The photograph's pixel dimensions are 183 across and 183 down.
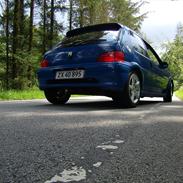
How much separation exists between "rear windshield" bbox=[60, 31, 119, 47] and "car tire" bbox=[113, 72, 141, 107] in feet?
2.53

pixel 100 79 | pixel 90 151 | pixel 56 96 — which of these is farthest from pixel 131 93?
pixel 90 151

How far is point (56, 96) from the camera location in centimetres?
829

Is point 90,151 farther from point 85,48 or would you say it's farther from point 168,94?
point 168,94

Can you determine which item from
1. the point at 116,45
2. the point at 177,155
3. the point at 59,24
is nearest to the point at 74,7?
the point at 59,24

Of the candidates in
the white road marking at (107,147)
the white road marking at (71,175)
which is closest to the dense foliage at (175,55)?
the white road marking at (107,147)

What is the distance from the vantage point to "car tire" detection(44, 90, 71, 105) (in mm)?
8039

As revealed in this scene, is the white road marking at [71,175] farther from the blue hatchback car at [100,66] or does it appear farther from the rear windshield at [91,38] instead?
the rear windshield at [91,38]

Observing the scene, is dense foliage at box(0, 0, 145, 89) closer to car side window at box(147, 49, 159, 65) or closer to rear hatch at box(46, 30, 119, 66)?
car side window at box(147, 49, 159, 65)

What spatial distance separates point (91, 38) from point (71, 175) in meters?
5.31

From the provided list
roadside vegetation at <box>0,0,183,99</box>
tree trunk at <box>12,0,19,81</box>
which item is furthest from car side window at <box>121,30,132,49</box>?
tree trunk at <box>12,0,19,81</box>

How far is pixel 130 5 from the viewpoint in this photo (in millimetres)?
39344

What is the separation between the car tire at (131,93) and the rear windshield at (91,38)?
772mm

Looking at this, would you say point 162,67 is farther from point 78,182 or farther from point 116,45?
point 78,182

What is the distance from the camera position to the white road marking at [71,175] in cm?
221
